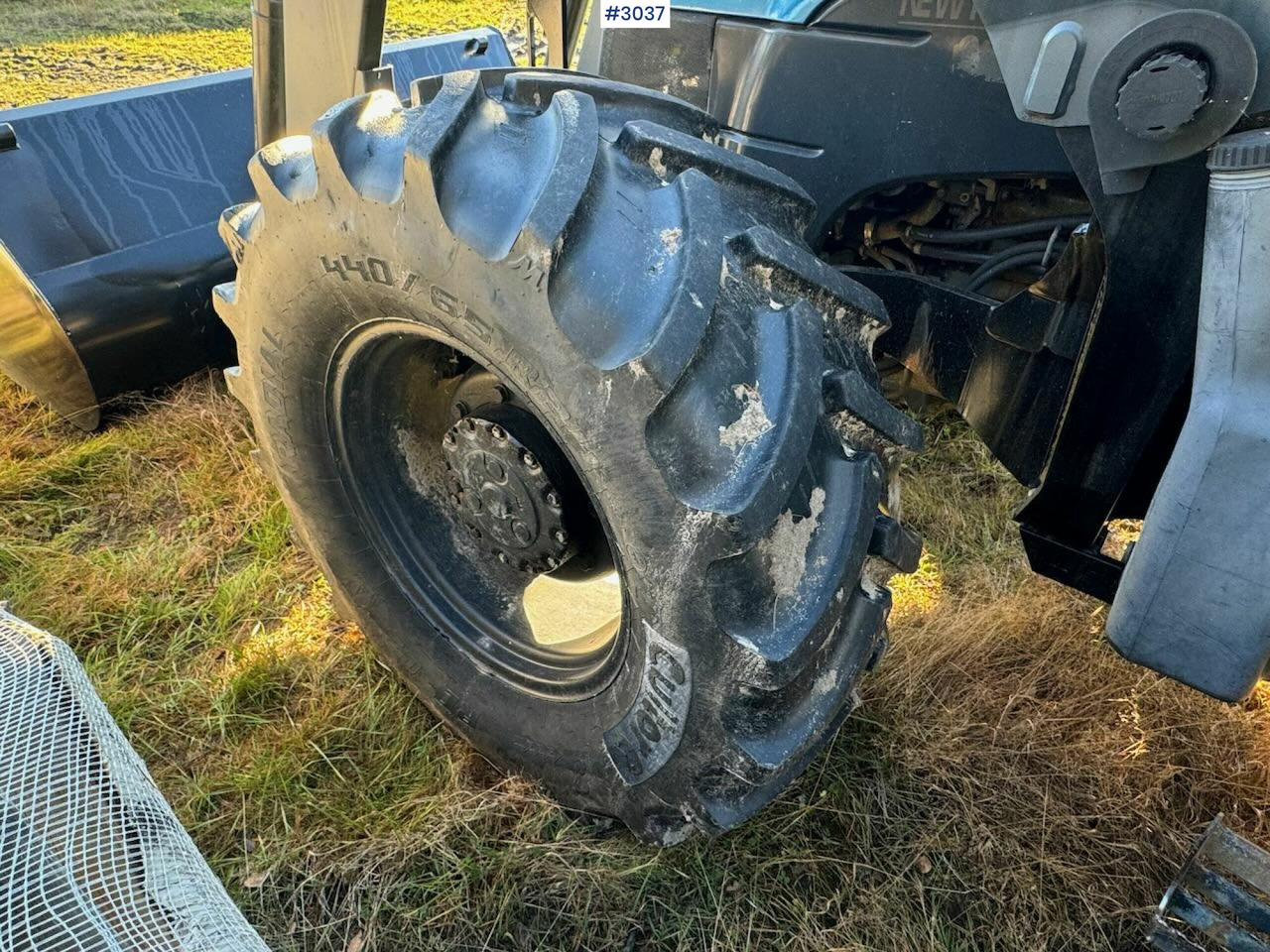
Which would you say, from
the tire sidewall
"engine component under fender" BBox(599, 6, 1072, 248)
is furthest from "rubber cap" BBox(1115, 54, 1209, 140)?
the tire sidewall

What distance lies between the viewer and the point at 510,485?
1488 mm

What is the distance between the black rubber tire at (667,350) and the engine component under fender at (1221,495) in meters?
0.27

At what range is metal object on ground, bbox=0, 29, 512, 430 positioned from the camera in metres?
2.53

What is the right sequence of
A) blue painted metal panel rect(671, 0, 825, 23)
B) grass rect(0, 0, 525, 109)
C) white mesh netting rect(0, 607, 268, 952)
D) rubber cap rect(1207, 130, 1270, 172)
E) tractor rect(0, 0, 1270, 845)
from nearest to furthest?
rubber cap rect(1207, 130, 1270, 172), tractor rect(0, 0, 1270, 845), white mesh netting rect(0, 607, 268, 952), blue painted metal panel rect(671, 0, 825, 23), grass rect(0, 0, 525, 109)

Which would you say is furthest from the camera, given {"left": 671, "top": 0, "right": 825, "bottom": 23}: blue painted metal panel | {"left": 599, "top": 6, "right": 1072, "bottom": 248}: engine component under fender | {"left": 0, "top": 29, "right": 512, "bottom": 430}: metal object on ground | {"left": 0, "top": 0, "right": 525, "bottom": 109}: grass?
{"left": 0, "top": 0, "right": 525, "bottom": 109}: grass

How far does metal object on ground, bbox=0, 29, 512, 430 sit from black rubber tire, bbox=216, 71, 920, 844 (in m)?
1.50

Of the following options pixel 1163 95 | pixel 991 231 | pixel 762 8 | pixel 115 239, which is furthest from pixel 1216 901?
pixel 115 239

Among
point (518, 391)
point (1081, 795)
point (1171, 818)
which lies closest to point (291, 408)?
point (518, 391)

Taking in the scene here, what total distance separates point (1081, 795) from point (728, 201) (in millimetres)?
1188

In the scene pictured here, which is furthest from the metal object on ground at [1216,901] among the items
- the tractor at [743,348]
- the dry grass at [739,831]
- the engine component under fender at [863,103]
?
the engine component under fender at [863,103]

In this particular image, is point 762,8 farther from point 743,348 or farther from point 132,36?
point 132,36

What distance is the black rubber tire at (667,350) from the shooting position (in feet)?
3.44

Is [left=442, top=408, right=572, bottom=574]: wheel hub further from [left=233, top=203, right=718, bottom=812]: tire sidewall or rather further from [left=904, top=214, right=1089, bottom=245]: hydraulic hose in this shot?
[left=904, top=214, right=1089, bottom=245]: hydraulic hose

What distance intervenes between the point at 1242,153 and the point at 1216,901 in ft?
3.50
